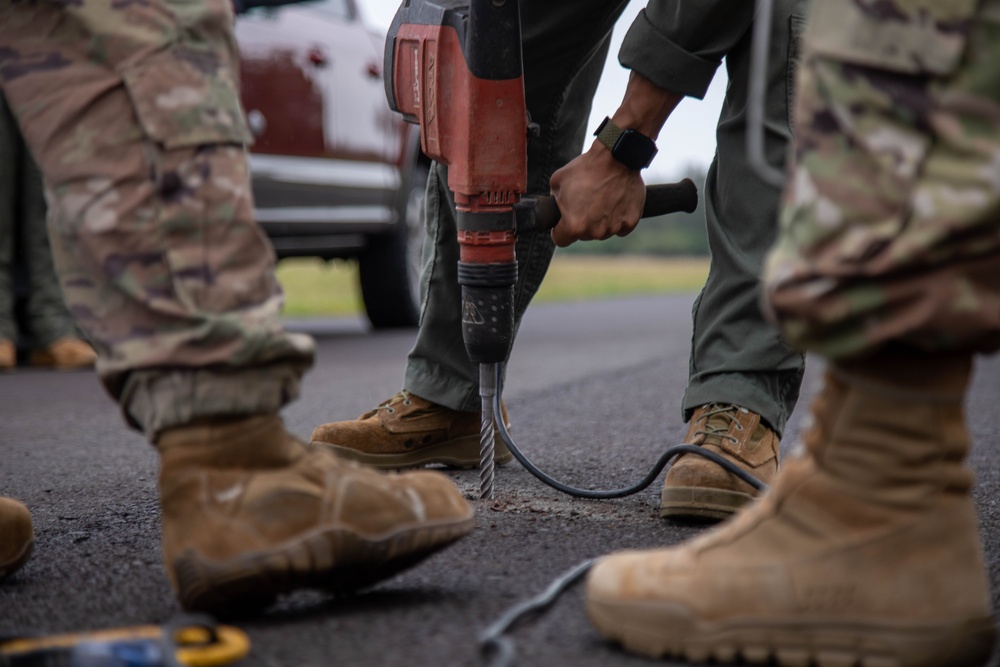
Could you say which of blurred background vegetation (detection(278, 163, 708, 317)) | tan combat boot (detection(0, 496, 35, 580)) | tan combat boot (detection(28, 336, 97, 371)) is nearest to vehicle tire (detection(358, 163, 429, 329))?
blurred background vegetation (detection(278, 163, 708, 317))

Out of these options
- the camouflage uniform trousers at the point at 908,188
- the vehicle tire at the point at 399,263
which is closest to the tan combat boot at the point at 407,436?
the camouflage uniform trousers at the point at 908,188

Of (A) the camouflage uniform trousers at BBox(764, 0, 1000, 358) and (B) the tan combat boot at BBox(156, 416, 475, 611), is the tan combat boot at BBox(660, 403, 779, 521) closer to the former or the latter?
(B) the tan combat boot at BBox(156, 416, 475, 611)

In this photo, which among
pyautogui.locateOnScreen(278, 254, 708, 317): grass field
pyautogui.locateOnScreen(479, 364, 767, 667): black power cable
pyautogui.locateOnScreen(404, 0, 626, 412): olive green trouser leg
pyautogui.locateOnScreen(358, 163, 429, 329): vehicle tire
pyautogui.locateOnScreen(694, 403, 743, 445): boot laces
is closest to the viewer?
pyautogui.locateOnScreen(479, 364, 767, 667): black power cable

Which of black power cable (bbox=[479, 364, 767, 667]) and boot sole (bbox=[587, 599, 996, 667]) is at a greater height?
boot sole (bbox=[587, 599, 996, 667])

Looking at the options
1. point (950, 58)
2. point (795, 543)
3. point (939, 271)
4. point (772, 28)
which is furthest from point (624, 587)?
point (772, 28)

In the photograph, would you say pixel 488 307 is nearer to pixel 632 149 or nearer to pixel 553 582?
pixel 632 149

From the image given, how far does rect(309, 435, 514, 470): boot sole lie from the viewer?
2266mm

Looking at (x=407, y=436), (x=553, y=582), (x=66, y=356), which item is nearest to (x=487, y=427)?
(x=407, y=436)

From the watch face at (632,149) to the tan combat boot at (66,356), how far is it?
315 cm

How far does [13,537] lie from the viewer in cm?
147

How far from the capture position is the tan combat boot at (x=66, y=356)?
15.0 ft

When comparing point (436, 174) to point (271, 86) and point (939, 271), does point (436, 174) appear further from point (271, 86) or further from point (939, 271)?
point (271, 86)

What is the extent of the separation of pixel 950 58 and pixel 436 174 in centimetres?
139

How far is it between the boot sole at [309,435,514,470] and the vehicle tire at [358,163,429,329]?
3.59 meters
